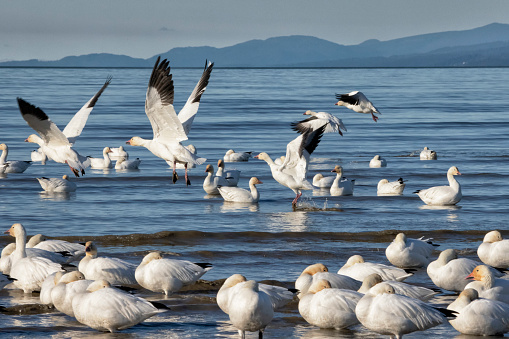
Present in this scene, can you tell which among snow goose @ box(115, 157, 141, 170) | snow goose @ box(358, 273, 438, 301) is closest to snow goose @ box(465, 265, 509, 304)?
snow goose @ box(358, 273, 438, 301)

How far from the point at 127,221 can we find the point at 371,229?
15.3 ft

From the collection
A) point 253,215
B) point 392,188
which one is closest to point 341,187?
point 392,188

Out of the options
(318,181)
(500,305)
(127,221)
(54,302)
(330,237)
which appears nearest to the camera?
(500,305)

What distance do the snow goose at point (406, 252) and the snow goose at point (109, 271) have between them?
352 centimetres

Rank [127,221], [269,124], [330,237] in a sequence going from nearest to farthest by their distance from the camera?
[330,237]
[127,221]
[269,124]

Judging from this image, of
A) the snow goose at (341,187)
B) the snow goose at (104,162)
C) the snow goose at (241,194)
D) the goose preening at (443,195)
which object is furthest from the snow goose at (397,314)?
the snow goose at (104,162)

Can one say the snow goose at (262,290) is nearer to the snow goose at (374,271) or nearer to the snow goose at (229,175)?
the snow goose at (374,271)

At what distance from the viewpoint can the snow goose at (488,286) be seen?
344 inches

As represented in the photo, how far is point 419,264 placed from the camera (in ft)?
36.9

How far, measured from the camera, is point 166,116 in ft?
52.4

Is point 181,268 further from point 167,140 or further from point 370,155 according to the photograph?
point 370,155

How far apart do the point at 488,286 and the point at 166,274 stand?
12.0ft

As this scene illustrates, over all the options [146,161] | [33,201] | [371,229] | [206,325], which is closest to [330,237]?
[371,229]

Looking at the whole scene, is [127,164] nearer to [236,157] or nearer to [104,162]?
[104,162]
